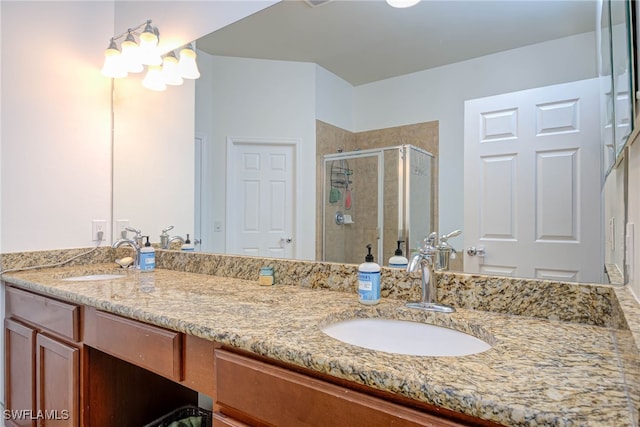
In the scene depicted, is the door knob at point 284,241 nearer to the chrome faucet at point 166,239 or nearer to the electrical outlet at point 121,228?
the chrome faucet at point 166,239

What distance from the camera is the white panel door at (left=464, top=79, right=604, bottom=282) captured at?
1.00 metres

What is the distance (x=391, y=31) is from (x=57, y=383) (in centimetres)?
190

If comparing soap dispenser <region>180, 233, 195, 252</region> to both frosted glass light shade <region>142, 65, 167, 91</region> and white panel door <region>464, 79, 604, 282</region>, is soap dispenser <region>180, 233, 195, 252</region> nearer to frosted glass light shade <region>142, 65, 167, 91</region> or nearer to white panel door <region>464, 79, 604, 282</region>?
frosted glass light shade <region>142, 65, 167, 91</region>

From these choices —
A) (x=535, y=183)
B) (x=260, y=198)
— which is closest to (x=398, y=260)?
(x=535, y=183)

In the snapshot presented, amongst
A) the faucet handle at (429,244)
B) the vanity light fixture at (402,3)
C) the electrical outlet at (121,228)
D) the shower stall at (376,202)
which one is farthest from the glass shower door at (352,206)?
the electrical outlet at (121,228)

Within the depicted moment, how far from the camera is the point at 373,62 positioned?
139 centimetres

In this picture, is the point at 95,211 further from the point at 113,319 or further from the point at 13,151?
the point at 113,319

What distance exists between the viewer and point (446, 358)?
2.21ft

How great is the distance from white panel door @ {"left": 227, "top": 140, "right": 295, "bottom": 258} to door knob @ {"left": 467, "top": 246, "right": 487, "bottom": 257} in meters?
0.72

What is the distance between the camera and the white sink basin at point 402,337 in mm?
922

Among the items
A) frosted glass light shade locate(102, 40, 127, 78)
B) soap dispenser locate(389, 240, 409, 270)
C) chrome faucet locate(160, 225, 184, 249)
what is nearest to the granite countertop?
soap dispenser locate(389, 240, 409, 270)

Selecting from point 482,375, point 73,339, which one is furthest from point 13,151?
point 482,375

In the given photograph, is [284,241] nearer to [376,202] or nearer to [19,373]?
[376,202]

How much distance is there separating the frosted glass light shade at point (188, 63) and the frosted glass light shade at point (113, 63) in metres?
0.38
